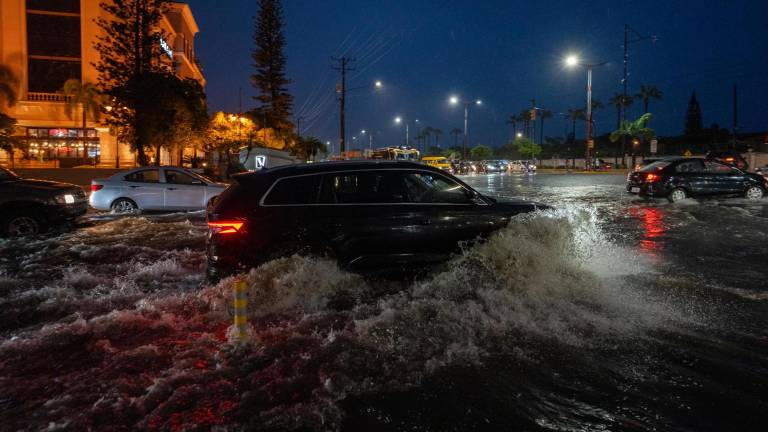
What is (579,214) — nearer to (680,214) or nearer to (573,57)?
(680,214)

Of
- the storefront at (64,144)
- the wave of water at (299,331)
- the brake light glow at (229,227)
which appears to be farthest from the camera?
the storefront at (64,144)

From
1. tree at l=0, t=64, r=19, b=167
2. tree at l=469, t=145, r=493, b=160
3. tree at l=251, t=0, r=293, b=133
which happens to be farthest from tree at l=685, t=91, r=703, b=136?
tree at l=0, t=64, r=19, b=167

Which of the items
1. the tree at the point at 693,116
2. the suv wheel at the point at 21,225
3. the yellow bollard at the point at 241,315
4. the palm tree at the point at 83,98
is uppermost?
the tree at the point at 693,116

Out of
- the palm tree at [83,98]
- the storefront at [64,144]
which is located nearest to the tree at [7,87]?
the palm tree at [83,98]

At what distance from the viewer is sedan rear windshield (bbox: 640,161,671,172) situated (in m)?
17.6

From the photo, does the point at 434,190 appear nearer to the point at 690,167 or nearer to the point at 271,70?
the point at 690,167

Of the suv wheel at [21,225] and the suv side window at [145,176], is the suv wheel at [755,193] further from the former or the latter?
the suv wheel at [21,225]

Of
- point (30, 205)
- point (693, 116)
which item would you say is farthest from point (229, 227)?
point (693, 116)

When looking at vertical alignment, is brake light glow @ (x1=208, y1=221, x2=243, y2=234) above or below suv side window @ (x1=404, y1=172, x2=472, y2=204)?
below

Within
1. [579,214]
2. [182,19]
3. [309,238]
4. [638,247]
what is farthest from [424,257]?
[182,19]

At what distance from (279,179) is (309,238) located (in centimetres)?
77

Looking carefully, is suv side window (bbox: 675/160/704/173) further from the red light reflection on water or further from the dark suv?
the dark suv

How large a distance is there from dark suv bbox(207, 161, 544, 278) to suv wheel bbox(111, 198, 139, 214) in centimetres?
1026

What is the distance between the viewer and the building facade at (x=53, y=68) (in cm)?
3950
